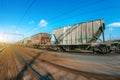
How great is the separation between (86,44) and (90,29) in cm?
252

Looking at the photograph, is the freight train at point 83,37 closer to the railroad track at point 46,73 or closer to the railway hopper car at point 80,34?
the railway hopper car at point 80,34

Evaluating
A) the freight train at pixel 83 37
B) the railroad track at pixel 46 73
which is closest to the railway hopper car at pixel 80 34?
the freight train at pixel 83 37

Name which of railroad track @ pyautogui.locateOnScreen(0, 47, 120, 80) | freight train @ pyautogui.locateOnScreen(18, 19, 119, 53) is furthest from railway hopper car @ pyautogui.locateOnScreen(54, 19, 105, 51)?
railroad track @ pyautogui.locateOnScreen(0, 47, 120, 80)

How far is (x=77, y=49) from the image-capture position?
21.0 metres

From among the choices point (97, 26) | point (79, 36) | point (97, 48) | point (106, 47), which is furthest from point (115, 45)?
point (79, 36)

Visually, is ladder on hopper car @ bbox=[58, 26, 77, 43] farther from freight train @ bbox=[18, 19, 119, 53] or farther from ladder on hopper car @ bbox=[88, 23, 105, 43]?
ladder on hopper car @ bbox=[88, 23, 105, 43]

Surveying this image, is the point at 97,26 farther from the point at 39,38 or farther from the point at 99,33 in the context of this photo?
the point at 39,38

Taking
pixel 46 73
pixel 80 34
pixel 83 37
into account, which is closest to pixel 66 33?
pixel 80 34

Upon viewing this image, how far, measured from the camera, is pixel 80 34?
1973 cm

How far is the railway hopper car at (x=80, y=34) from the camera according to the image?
17.3 metres

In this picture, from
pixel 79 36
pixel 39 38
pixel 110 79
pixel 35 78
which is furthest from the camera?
pixel 39 38

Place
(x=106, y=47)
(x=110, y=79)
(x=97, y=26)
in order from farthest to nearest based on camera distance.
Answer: (x=97, y=26) < (x=106, y=47) < (x=110, y=79)

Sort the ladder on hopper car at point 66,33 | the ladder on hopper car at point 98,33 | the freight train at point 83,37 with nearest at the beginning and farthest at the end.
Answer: the freight train at point 83,37 < the ladder on hopper car at point 98,33 < the ladder on hopper car at point 66,33

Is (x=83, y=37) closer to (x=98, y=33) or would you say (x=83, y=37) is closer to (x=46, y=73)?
(x=98, y=33)
